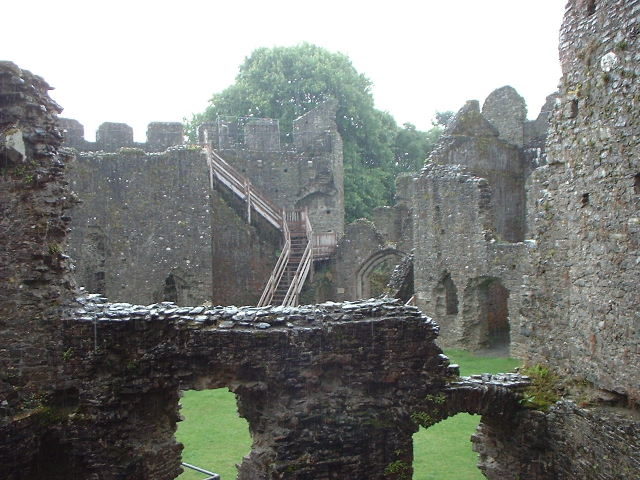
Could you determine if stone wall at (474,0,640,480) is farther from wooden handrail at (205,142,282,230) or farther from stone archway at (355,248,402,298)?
wooden handrail at (205,142,282,230)

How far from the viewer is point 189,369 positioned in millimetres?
7430

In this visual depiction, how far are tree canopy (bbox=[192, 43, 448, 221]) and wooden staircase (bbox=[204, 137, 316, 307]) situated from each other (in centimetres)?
966

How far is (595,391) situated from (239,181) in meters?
17.2

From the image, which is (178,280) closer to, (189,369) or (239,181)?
(239,181)

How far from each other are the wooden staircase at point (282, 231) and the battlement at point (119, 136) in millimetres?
1278

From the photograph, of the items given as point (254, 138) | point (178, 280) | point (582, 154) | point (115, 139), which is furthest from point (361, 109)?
point (582, 154)

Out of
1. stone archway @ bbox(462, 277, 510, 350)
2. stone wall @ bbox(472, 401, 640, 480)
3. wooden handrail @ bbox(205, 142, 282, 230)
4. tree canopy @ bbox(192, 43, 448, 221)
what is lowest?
stone wall @ bbox(472, 401, 640, 480)

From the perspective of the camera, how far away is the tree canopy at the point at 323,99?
33.9m

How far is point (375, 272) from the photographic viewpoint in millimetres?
23766

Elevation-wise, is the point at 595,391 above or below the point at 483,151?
below

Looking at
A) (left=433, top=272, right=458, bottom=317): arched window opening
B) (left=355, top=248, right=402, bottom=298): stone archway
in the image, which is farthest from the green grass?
(left=355, top=248, right=402, bottom=298): stone archway

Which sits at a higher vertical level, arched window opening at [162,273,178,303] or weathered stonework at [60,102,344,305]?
weathered stonework at [60,102,344,305]

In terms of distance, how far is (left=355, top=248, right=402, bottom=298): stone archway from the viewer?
74.4 ft

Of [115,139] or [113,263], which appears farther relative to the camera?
[115,139]
